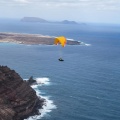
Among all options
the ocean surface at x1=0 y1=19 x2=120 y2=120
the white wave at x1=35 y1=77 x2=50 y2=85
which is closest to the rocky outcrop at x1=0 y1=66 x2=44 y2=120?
the ocean surface at x1=0 y1=19 x2=120 y2=120

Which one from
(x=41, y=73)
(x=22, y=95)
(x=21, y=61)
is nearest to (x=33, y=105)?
(x=22, y=95)

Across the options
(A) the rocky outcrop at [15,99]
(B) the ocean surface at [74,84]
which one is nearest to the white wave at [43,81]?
(B) the ocean surface at [74,84]

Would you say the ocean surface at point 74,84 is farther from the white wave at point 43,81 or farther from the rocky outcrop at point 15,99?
the rocky outcrop at point 15,99

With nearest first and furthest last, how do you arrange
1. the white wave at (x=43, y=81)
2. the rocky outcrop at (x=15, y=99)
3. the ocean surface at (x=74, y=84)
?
the rocky outcrop at (x=15, y=99) < the ocean surface at (x=74, y=84) < the white wave at (x=43, y=81)

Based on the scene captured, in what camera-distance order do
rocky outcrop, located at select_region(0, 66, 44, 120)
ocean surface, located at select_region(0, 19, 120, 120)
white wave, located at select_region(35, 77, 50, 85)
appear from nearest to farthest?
rocky outcrop, located at select_region(0, 66, 44, 120) → ocean surface, located at select_region(0, 19, 120, 120) → white wave, located at select_region(35, 77, 50, 85)

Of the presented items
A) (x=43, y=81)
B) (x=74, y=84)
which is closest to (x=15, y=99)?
(x=74, y=84)

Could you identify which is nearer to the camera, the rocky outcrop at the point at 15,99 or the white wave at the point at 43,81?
the rocky outcrop at the point at 15,99

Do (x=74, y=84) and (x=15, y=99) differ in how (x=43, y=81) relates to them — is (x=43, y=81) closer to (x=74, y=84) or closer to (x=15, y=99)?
(x=74, y=84)

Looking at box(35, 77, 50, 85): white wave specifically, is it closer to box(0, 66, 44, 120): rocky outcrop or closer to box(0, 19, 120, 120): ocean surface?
box(0, 19, 120, 120): ocean surface

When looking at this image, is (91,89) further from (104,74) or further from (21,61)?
(21,61)
